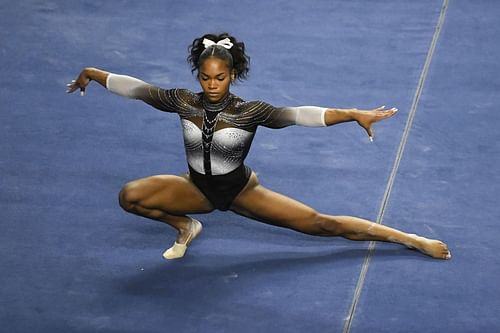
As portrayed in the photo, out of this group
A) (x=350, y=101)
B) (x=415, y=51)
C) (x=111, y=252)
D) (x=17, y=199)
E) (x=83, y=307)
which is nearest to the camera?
(x=83, y=307)

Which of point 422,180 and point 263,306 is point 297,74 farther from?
point 263,306

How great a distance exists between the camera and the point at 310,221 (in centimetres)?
536

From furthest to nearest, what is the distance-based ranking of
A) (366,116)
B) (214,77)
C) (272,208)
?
(272,208)
(214,77)
(366,116)

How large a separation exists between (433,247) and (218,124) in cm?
125

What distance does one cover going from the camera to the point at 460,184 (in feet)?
19.6

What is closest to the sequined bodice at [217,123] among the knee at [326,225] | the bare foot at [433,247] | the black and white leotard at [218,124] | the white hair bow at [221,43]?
the black and white leotard at [218,124]

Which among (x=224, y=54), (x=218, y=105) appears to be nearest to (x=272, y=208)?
(x=218, y=105)

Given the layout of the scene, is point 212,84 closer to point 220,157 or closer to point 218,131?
point 218,131

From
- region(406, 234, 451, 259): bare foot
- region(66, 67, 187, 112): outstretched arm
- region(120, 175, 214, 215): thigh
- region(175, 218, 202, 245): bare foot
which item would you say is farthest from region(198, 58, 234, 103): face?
region(406, 234, 451, 259): bare foot

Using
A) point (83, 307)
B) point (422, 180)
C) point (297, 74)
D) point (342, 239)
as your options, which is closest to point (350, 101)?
point (297, 74)

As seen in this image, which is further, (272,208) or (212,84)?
(272,208)

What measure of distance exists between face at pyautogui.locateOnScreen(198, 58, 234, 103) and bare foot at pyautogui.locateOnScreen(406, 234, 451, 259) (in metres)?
1.26

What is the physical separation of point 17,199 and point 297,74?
214cm

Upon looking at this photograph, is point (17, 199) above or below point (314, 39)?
below
